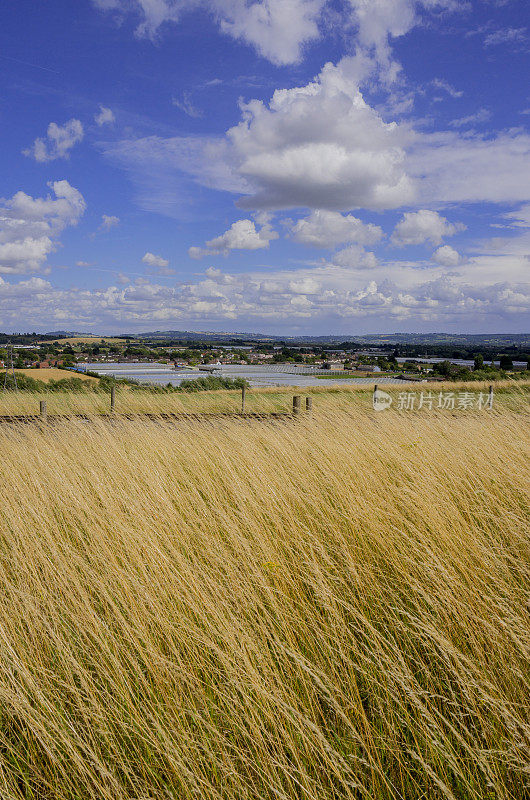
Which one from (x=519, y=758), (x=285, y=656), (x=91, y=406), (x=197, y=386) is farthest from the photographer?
(x=197, y=386)

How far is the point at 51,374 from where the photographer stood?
1352 inches

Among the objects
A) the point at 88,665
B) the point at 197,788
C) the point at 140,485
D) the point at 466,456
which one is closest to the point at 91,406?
the point at 140,485

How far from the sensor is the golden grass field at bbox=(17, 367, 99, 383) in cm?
3233

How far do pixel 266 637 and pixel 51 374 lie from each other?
35598 mm

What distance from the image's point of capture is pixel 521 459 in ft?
18.0

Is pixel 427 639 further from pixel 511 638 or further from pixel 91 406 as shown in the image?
pixel 91 406

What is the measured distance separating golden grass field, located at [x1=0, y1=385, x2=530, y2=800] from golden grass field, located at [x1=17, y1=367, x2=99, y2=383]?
2974 cm

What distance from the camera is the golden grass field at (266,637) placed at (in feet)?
6.15

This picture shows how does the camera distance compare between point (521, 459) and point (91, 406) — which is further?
point (91, 406)

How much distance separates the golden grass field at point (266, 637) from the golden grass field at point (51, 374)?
29743mm

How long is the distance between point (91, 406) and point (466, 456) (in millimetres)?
12534

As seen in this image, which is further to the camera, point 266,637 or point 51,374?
point 51,374

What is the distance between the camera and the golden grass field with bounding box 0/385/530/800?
1.88 m

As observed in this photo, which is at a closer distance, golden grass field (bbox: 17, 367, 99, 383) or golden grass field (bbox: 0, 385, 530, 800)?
golden grass field (bbox: 0, 385, 530, 800)
